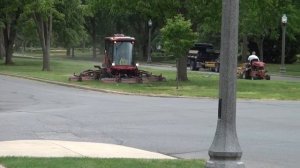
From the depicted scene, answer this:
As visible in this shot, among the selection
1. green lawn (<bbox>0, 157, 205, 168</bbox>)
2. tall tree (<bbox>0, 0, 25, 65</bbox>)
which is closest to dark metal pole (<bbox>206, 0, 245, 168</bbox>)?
green lawn (<bbox>0, 157, 205, 168</bbox>)

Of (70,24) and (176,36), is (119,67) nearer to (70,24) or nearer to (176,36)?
(176,36)

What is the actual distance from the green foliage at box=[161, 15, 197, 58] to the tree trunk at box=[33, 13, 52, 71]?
1953 cm

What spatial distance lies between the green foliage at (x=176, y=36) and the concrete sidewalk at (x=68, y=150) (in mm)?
18876

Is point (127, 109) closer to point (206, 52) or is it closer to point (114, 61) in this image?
point (114, 61)

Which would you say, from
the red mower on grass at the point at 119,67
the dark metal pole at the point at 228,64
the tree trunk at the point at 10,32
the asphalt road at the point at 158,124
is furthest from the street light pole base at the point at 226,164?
the tree trunk at the point at 10,32

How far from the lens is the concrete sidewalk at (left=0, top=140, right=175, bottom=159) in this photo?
402 inches

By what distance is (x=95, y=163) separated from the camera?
29.9 ft

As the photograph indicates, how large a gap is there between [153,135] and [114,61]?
24.3 m

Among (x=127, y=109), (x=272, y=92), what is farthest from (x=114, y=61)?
(x=127, y=109)

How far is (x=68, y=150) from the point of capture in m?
10.7

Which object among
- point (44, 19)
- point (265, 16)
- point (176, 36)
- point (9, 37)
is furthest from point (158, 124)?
point (9, 37)

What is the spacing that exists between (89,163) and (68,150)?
5.64ft

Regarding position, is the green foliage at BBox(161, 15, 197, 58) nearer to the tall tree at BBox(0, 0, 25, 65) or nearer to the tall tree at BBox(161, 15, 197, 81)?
the tall tree at BBox(161, 15, 197, 81)

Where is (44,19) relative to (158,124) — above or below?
above
